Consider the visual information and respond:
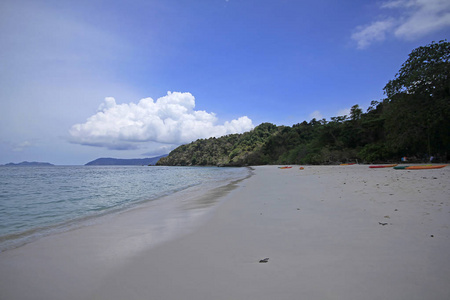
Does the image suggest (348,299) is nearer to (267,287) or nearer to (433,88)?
(267,287)

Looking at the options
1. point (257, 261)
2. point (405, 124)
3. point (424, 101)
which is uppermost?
point (424, 101)

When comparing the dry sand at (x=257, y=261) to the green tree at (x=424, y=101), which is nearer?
the dry sand at (x=257, y=261)

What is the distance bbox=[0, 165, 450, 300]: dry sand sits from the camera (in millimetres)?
2023

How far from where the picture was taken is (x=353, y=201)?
5895 millimetres

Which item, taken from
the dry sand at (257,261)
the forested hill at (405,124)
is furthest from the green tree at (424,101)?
the dry sand at (257,261)

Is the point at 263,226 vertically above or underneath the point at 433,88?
underneath

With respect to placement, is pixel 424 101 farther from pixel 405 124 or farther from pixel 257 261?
pixel 257 261

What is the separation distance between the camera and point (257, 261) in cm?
265

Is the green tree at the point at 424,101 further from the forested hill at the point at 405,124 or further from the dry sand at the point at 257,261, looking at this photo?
the dry sand at the point at 257,261

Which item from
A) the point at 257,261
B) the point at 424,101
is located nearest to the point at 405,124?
the point at 424,101

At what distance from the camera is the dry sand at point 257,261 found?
202 centimetres

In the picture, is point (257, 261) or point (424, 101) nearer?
point (257, 261)

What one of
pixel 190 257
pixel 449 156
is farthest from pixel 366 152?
pixel 190 257

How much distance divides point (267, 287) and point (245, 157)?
372ft
